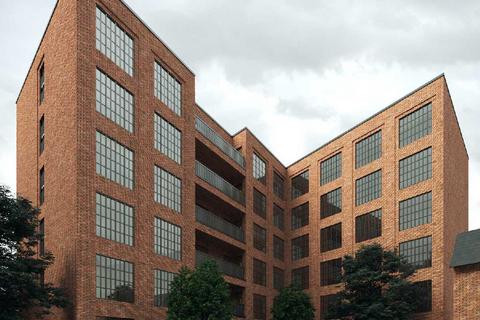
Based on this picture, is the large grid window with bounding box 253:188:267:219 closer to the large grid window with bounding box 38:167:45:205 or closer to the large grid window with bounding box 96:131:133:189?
the large grid window with bounding box 96:131:133:189

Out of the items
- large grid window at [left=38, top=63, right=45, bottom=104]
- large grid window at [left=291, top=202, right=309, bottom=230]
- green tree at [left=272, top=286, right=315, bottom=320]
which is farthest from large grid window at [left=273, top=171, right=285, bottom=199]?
large grid window at [left=38, top=63, right=45, bottom=104]

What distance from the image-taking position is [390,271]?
42.0 metres

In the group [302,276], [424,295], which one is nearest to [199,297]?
[424,295]

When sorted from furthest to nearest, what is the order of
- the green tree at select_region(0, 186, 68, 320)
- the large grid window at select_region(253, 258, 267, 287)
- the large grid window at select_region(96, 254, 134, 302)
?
the large grid window at select_region(253, 258, 267, 287) → the large grid window at select_region(96, 254, 134, 302) → the green tree at select_region(0, 186, 68, 320)

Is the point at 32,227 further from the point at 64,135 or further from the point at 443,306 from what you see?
the point at 443,306

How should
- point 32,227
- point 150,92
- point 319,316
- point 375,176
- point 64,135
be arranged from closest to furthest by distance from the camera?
point 32,227 → point 64,135 → point 150,92 → point 375,176 → point 319,316

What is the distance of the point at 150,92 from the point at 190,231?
10.3 metres

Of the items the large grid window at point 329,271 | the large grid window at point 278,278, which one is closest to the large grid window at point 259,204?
the large grid window at point 278,278

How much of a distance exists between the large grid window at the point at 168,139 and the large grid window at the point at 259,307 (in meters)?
18.5

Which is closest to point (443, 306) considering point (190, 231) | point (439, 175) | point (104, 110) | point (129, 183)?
point (439, 175)

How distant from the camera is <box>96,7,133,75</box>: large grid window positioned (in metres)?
34.1

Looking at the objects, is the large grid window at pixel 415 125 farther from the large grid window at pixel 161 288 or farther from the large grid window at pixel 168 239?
the large grid window at pixel 161 288

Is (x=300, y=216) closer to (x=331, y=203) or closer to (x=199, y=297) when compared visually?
(x=331, y=203)

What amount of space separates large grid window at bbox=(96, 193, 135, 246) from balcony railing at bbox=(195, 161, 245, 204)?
1008 cm
